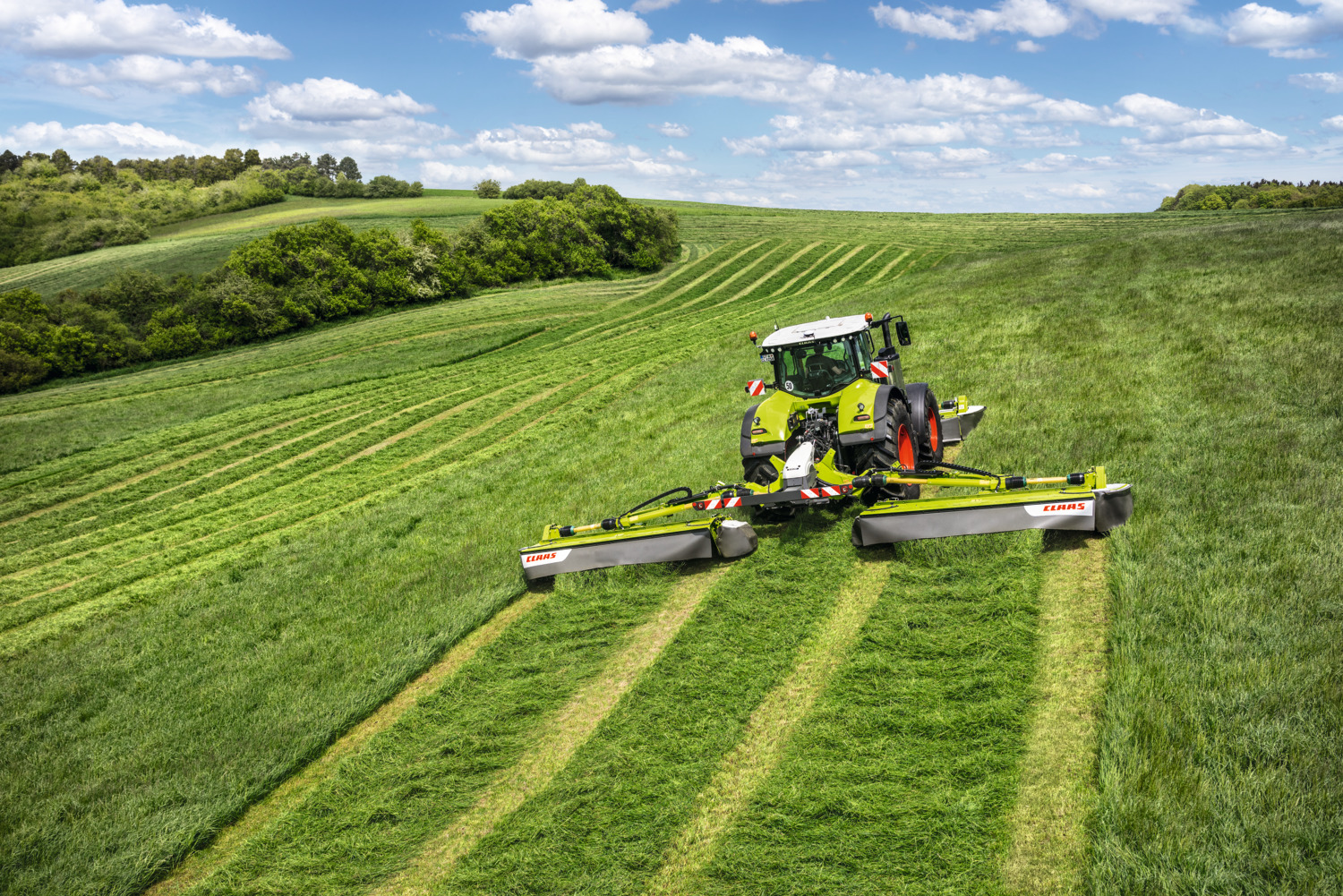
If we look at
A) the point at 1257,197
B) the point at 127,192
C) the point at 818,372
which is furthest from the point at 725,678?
the point at 127,192

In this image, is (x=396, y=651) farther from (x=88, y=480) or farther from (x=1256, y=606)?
(x=88, y=480)

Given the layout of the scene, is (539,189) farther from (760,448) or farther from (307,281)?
(760,448)

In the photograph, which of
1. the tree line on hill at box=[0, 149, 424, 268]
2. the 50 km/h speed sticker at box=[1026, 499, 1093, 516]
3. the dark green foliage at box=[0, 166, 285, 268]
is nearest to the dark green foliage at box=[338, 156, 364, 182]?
the tree line on hill at box=[0, 149, 424, 268]

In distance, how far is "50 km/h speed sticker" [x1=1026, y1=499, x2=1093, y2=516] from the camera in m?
7.92

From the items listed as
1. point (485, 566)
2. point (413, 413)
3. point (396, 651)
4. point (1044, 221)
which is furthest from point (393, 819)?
point (1044, 221)

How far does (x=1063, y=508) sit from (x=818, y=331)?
13.7 feet

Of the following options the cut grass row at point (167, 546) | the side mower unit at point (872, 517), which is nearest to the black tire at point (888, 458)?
the side mower unit at point (872, 517)

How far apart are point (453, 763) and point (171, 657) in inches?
221

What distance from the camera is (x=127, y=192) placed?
251 feet

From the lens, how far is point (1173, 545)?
785cm

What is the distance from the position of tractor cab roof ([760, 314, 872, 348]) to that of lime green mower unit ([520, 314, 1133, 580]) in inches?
1.0

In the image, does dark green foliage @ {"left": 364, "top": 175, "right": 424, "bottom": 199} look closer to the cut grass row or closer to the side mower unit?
the cut grass row

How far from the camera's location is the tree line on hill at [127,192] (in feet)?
198

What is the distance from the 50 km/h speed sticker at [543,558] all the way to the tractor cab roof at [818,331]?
3.98 meters
